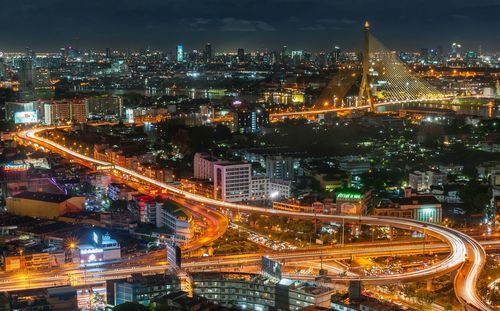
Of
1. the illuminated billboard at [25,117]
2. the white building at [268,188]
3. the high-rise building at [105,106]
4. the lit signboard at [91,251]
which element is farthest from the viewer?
the high-rise building at [105,106]

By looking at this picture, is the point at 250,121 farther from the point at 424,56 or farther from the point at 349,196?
the point at 424,56

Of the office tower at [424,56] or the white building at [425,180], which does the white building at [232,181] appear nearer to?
the white building at [425,180]

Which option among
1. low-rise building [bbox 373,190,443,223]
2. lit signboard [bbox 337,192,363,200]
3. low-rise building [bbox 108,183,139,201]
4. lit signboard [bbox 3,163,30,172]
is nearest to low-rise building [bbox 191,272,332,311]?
lit signboard [bbox 337,192,363,200]

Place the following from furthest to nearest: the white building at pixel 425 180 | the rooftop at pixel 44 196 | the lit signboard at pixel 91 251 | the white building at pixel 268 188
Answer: the white building at pixel 425 180, the white building at pixel 268 188, the rooftop at pixel 44 196, the lit signboard at pixel 91 251

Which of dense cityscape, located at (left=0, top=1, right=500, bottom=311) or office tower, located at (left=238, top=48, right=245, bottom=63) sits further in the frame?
office tower, located at (left=238, top=48, right=245, bottom=63)

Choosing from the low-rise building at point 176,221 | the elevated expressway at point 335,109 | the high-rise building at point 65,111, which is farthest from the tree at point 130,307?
the high-rise building at point 65,111

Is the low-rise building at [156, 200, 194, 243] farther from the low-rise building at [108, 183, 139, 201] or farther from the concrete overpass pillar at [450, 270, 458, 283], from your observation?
the concrete overpass pillar at [450, 270, 458, 283]

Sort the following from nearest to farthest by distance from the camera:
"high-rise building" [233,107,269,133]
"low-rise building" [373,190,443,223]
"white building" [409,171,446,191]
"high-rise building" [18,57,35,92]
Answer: "low-rise building" [373,190,443,223]
"white building" [409,171,446,191]
"high-rise building" [233,107,269,133]
"high-rise building" [18,57,35,92]
